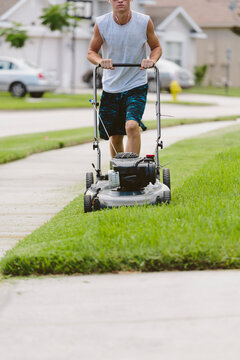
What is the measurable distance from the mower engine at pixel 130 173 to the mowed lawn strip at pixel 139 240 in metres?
0.28

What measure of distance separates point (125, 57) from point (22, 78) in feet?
87.8

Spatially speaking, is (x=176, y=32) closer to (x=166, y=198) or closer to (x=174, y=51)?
(x=174, y=51)

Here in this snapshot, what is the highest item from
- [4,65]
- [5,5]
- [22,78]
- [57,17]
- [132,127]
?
[5,5]

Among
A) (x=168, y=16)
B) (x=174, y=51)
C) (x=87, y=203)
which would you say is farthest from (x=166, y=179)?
(x=174, y=51)

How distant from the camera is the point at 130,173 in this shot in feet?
21.8

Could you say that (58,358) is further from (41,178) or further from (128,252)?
(41,178)

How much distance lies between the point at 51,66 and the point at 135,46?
1498 inches

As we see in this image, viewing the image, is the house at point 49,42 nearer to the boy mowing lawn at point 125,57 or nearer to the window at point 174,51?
the window at point 174,51

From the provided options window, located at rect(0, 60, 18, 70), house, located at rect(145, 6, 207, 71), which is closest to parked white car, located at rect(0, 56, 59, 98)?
window, located at rect(0, 60, 18, 70)

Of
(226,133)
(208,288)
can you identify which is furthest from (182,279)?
(226,133)

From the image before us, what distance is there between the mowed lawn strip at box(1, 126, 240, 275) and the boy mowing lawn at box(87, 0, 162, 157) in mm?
864

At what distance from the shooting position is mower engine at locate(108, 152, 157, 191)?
6.65 metres

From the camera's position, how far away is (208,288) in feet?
15.1

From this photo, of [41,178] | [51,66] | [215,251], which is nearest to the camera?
[215,251]
